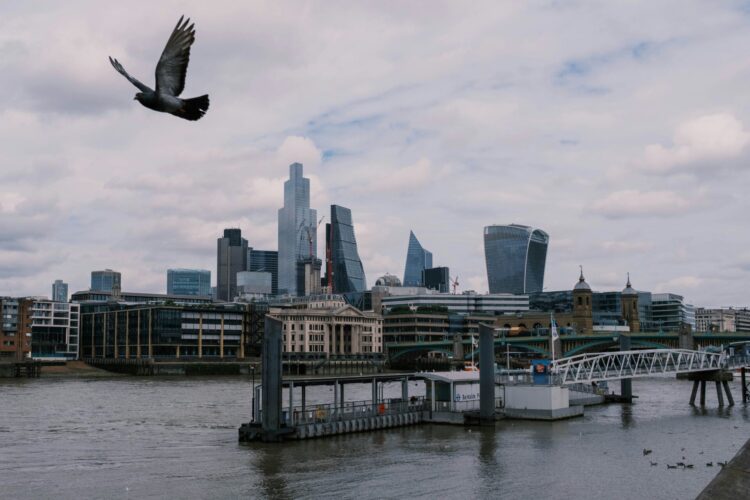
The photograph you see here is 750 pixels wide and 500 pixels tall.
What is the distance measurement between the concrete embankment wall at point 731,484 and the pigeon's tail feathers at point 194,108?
943 centimetres

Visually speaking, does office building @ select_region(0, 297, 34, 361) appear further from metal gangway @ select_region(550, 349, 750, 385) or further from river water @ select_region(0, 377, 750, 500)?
metal gangway @ select_region(550, 349, 750, 385)

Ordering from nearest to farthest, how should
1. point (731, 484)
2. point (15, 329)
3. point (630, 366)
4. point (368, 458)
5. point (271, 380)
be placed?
point (731, 484), point (368, 458), point (271, 380), point (630, 366), point (15, 329)

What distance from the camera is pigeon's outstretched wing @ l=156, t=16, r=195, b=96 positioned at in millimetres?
12344

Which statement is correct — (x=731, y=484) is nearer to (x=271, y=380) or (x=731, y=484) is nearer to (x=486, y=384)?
(x=271, y=380)

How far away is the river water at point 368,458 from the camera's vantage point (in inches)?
1716

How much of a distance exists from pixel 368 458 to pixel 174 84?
43.6 meters

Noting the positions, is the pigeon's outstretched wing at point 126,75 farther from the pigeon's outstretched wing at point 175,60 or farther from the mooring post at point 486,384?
the mooring post at point 486,384

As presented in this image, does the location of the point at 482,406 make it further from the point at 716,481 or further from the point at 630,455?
the point at 716,481

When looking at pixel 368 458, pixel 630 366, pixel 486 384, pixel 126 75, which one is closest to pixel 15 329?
pixel 630 366

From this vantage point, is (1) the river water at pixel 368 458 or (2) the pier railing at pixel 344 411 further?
(2) the pier railing at pixel 344 411

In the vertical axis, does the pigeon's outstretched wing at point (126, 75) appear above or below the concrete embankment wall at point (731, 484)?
above

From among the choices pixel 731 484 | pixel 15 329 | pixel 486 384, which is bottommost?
pixel 486 384

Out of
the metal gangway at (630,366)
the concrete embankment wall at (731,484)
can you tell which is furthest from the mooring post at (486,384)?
the concrete embankment wall at (731,484)

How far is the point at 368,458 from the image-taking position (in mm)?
53156
